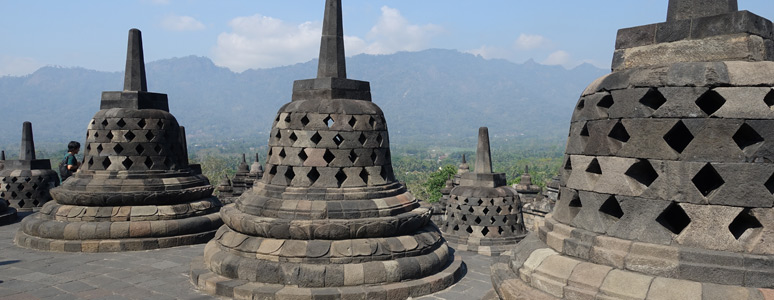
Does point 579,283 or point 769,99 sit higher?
point 769,99

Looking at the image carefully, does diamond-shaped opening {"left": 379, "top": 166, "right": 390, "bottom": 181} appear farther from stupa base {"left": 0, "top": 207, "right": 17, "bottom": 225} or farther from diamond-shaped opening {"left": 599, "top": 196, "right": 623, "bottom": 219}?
stupa base {"left": 0, "top": 207, "right": 17, "bottom": 225}

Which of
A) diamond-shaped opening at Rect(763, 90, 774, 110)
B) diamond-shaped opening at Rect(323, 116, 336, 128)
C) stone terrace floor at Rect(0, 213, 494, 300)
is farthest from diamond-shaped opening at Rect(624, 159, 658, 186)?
diamond-shaped opening at Rect(323, 116, 336, 128)

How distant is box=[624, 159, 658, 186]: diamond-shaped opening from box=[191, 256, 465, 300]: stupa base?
3311 mm

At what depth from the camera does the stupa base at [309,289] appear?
5.73 meters

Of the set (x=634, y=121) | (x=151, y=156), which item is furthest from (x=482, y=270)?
(x=151, y=156)

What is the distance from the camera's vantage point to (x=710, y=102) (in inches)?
128

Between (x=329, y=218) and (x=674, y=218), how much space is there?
3.99 m

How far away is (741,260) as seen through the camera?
9.78 ft

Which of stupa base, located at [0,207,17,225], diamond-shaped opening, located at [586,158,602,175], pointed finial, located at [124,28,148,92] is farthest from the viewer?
stupa base, located at [0,207,17,225]

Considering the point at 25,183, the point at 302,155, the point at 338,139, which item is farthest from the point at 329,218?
the point at 25,183

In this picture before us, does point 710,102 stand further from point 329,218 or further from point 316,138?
point 316,138

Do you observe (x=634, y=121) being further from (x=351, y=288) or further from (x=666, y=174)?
(x=351, y=288)

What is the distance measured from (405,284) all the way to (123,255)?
4.91m

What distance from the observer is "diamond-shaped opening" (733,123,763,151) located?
307 centimetres
